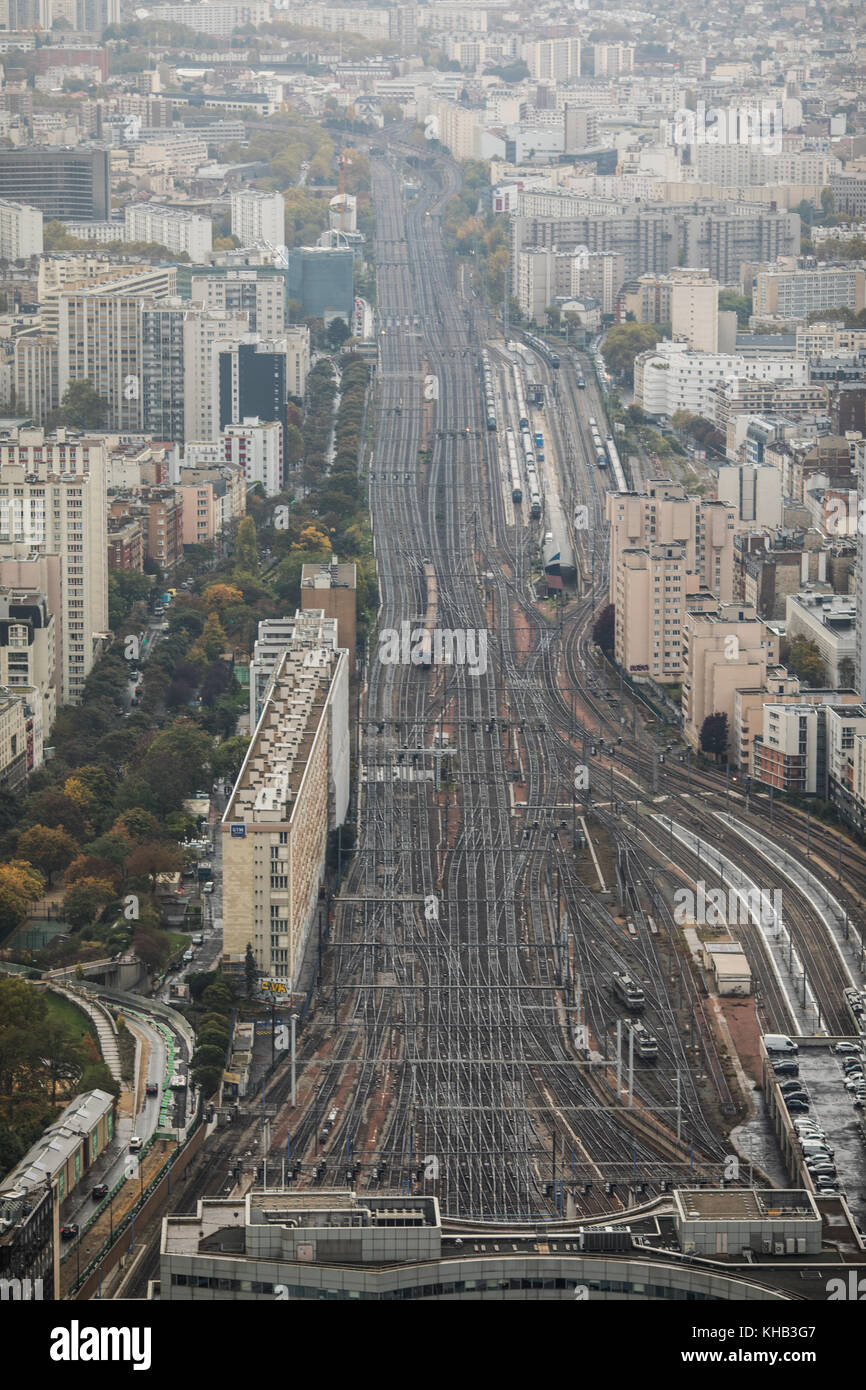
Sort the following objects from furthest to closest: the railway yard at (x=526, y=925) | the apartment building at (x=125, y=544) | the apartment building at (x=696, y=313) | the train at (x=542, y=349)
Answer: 1. the apartment building at (x=696, y=313)
2. the train at (x=542, y=349)
3. the apartment building at (x=125, y=544)
4. the railway yard at (x=526, y=925)

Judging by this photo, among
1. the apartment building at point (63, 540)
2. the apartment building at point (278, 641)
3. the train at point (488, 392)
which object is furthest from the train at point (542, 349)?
the apartment building at point (278, 641)

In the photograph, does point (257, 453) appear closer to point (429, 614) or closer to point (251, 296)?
point (429, 614)

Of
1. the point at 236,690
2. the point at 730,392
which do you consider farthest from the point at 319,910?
the point at 730,392

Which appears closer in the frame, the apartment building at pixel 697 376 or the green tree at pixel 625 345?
the apartment building at pixel 697 376

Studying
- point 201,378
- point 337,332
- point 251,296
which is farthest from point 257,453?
point 337,332

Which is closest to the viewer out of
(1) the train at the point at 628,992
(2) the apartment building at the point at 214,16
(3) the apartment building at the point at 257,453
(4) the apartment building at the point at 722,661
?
(1) the train at the point at 628,992

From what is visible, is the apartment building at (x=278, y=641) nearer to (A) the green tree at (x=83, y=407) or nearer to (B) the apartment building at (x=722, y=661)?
(B) the apartment building at (x=722, y=661)

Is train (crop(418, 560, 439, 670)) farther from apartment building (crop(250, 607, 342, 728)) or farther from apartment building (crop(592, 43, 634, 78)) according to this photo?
apartment building (crop(592, 43, 634, 78))
